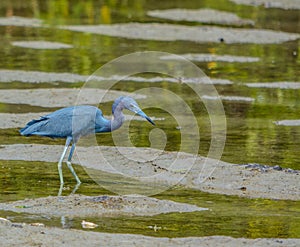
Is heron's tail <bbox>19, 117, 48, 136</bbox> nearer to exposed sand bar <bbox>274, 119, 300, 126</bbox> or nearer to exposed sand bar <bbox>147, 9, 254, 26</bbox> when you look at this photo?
exposed sand bar <bbox>274, 119, 300, 126</bbox>

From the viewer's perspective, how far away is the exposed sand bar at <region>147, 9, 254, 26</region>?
70.3ft

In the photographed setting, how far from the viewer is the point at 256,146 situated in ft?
34.1

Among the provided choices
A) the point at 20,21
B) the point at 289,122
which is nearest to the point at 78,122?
the point at 289,122

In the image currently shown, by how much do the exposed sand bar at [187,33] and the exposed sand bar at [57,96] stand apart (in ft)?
18.0

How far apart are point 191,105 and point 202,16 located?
949 cm

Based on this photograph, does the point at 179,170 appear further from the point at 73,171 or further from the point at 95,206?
the point at 95,206

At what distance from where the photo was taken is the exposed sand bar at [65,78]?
47.3 ft

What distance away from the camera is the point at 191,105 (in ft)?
42.3

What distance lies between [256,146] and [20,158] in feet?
8.59

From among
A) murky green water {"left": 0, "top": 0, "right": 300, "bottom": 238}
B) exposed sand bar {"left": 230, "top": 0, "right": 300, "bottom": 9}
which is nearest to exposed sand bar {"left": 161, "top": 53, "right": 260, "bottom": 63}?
murky green water {"left": 0, "top": 0, "right": 300, "bottom": 238}

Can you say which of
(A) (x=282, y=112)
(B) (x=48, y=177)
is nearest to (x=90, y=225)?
(B) (x=48, y=177)

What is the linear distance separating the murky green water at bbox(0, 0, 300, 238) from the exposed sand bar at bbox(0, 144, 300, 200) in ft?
0.84

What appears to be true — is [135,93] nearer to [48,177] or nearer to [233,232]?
[48,177]

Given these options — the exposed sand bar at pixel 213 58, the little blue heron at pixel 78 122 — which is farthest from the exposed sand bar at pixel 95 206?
the exposed sand bar at pixel 213 58
